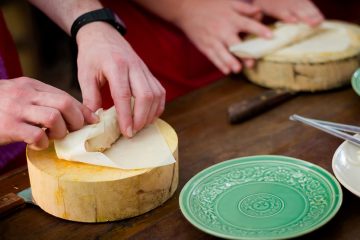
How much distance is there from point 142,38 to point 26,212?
0.98 metres

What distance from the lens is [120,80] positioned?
114cm

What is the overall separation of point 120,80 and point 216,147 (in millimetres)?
276

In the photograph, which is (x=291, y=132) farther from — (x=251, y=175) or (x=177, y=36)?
(x=177, y=36)

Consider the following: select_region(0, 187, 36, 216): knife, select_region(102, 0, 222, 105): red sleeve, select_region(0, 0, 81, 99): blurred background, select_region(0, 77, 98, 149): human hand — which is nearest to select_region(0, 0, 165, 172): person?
select_region(0, 77, 98, 149): human hand

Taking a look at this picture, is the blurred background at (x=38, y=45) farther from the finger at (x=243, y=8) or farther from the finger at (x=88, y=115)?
the finger at (x=88, y=115)

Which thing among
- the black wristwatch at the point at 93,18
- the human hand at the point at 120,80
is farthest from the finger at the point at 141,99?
the black wristwatch at the point at 93,18

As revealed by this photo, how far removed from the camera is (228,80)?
63.8 inches

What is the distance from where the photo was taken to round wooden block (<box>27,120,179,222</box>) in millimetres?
1003

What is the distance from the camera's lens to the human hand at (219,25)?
164 cm

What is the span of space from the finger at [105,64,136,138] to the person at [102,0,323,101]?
1.70 feet

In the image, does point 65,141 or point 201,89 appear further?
point 201,89

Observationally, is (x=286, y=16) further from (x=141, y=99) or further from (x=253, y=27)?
(x=141, y=99)

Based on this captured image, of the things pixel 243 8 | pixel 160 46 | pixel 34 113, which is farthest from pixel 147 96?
pixel 160 46

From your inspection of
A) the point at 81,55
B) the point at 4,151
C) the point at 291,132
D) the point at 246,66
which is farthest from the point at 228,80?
the point at 4,151
